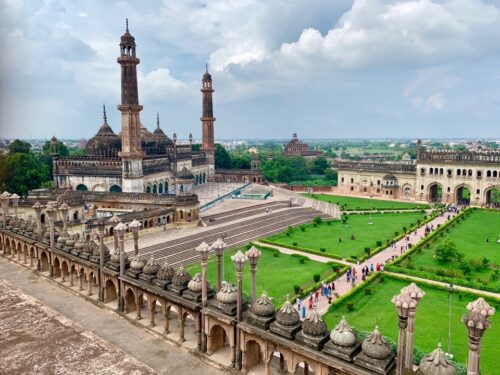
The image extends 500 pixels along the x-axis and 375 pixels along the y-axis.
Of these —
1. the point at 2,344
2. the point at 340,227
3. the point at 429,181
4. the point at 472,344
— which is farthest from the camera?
the point at 429,181

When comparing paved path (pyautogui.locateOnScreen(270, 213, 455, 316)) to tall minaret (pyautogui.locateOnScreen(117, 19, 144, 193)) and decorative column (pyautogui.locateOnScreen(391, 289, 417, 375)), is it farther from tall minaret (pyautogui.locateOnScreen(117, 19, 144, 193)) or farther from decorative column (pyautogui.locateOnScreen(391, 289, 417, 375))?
tall minaret (pyautogui.locateOnScreen(117, 19, 144, 193))

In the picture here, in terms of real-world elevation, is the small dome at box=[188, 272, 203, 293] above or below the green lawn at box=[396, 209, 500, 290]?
above

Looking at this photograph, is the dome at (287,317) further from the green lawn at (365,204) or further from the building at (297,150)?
the building at (297,150)

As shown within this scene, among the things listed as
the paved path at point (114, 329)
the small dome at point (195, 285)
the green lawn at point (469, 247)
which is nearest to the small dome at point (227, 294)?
the small dome at point (195, 285)

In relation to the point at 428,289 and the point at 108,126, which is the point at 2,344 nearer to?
the point at 428,289

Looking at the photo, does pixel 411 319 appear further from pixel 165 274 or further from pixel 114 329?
pixel 114 329

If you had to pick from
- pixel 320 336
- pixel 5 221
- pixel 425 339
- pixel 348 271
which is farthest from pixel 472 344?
pixel 5 221

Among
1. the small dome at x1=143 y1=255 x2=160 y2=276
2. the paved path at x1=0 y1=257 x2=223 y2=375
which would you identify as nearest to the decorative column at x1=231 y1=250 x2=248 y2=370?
the paved path at x1=0 y1=257 x2=223 y2=375
